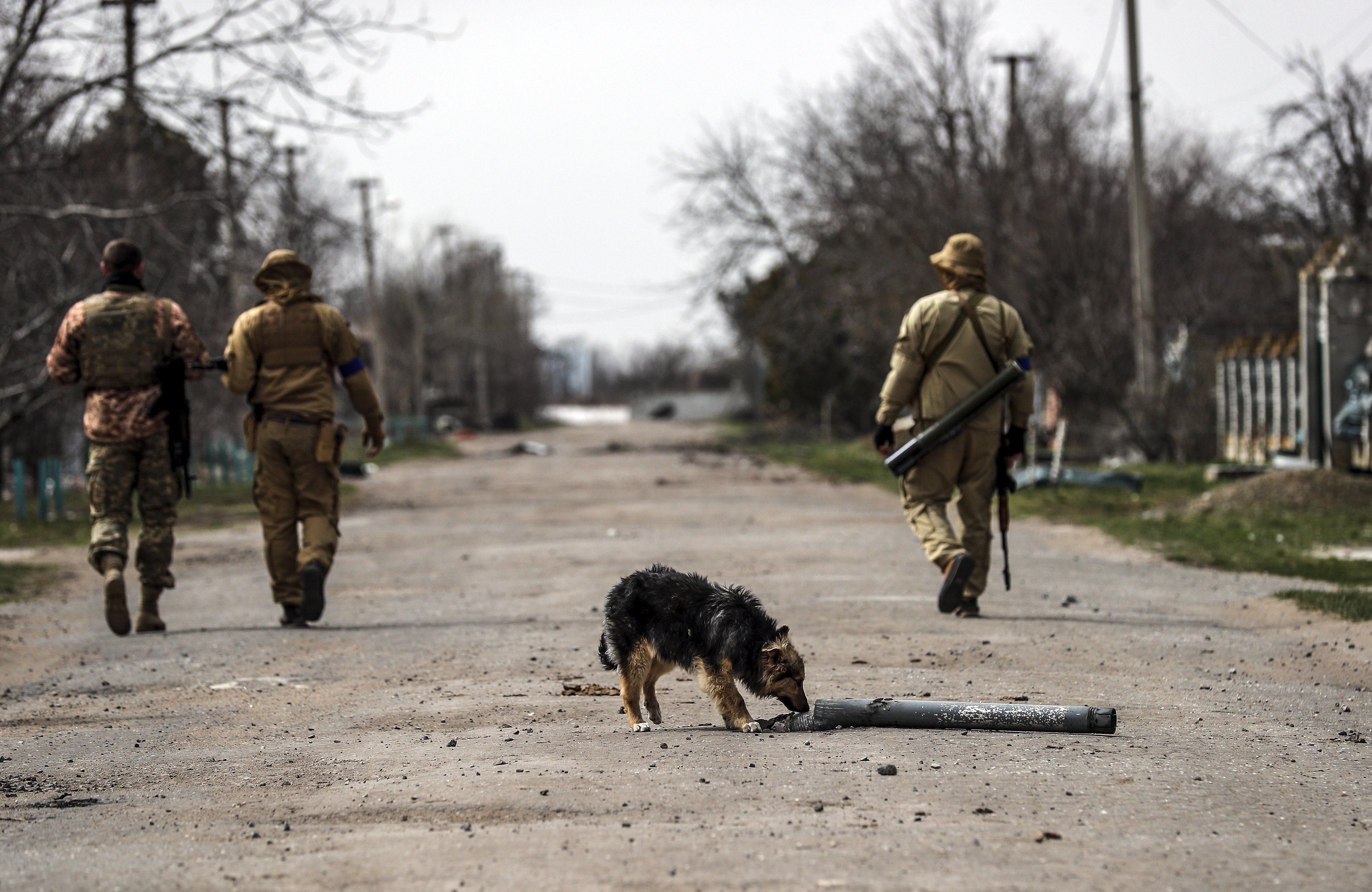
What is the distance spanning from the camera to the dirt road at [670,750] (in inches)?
147

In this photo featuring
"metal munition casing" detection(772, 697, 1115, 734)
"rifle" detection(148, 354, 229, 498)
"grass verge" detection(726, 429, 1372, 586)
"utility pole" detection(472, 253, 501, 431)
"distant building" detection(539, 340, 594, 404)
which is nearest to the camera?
"metal munition casing" detection(772, 697, 1115, 734)

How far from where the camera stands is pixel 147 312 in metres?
8.81

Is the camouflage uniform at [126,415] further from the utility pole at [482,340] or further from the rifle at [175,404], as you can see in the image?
the utility pole at [482,340]

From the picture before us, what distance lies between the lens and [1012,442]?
8562 mm

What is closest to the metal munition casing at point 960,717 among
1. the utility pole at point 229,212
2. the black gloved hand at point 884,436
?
the black gloved hand at point 884,436

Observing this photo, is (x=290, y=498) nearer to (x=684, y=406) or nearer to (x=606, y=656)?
(x=606, y=656)

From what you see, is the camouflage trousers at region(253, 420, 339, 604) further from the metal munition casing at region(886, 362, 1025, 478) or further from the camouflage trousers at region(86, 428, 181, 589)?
the metal munition casing at region(886, 362, 1025, 478)

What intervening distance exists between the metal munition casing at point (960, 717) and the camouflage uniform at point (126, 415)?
4879mm

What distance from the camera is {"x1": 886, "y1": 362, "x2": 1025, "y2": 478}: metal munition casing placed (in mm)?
8289

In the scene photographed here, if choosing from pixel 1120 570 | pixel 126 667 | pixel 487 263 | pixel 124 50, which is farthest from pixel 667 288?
pixel 487 263

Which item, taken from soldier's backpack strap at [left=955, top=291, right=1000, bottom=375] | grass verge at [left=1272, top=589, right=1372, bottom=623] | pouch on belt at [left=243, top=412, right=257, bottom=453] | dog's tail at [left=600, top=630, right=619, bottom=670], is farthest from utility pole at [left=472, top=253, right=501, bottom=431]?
dog's tail at [left=600, top=630, right=619, bottom=670]

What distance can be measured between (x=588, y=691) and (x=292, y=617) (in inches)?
121

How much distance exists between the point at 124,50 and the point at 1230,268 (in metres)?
20.5

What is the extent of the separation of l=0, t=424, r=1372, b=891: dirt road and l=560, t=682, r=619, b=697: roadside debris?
14cm
